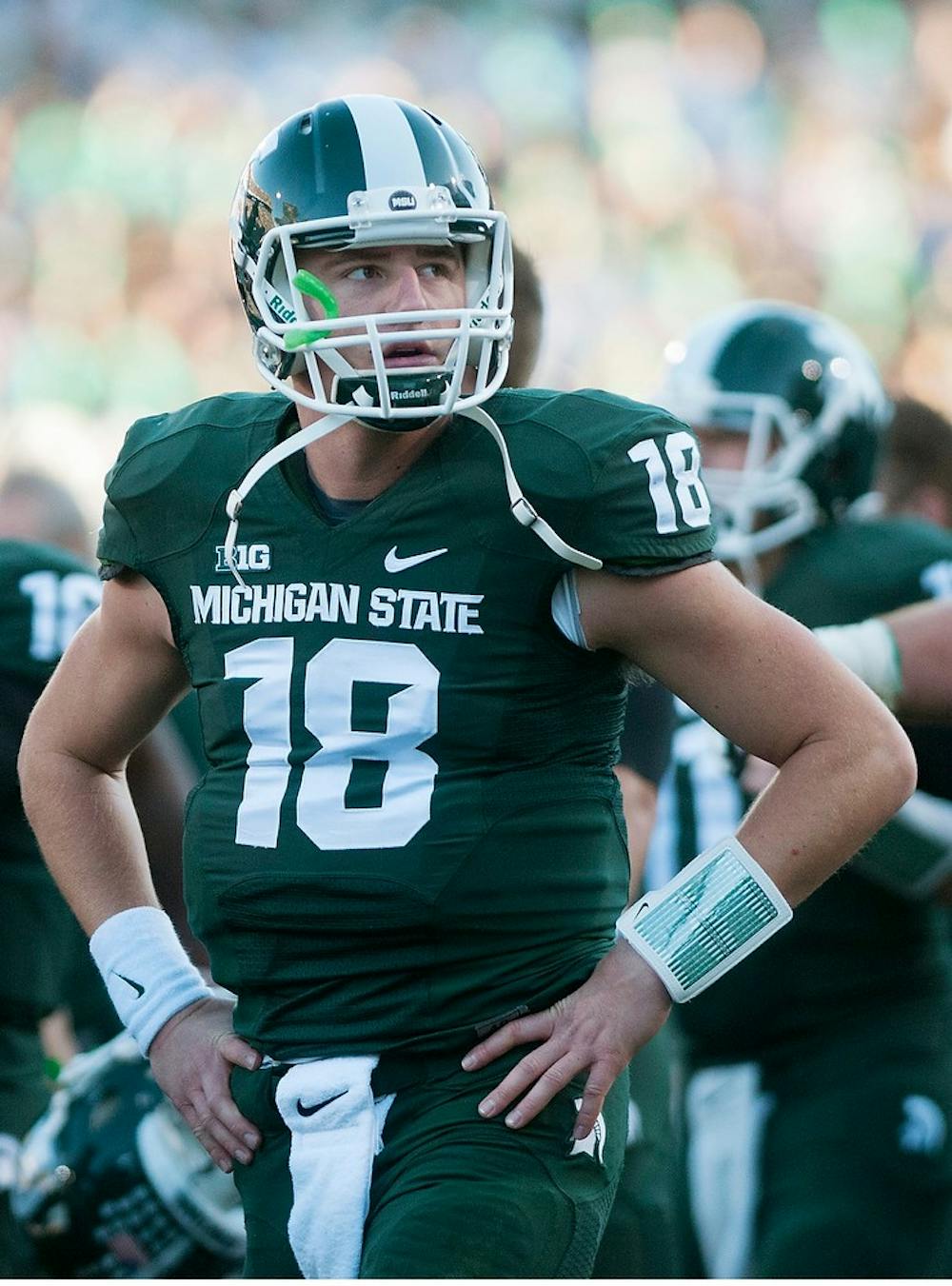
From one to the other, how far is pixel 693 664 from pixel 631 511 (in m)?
0.19

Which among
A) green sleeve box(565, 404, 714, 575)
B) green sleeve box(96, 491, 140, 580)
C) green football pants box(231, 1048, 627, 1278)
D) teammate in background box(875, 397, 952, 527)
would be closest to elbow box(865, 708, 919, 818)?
green sleeve box(565, 404, 714, 575)

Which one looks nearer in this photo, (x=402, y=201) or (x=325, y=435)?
(x=402, y=201)

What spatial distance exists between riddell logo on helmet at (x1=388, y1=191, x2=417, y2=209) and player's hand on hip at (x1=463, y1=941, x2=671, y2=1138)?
91 cm

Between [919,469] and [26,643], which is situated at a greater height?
[26,643]

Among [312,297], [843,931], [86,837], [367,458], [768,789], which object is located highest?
[312,297]

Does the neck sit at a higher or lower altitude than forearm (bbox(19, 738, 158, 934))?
higher

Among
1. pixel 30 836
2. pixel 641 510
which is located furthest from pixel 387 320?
pixel 30 836

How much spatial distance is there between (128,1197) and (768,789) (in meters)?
1.48

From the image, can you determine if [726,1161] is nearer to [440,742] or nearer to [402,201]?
[440,742]

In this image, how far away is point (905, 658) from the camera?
10.6 ft

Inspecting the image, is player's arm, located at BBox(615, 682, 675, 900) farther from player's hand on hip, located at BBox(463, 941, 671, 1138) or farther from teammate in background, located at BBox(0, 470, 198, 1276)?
player's hand on hip, located at BBox(463, 941, 671, 1138)

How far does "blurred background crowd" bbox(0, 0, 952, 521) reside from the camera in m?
15.8

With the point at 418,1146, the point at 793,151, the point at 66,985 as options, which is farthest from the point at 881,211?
the point at 418,1146

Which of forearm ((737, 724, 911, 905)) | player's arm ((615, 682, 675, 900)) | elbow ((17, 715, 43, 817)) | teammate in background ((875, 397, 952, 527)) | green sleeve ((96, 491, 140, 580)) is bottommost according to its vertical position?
teammate in background ((875, 397, 952, 527))
